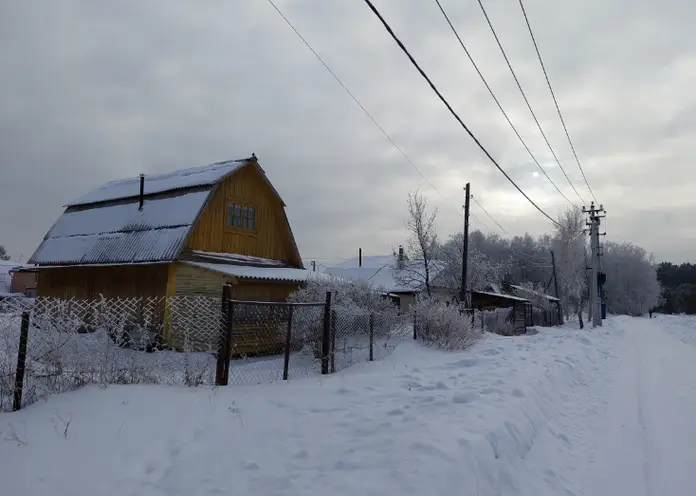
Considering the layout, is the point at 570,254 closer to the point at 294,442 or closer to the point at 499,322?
the point at 499,322

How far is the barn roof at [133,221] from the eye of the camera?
53.9ft

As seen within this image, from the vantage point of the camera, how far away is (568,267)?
158ft

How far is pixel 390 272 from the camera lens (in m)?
40.2

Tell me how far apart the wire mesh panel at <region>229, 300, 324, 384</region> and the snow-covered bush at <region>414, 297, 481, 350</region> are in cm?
317

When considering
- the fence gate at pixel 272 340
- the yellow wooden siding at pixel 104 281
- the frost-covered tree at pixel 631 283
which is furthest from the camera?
the frost-covered tree at pixel 631 283

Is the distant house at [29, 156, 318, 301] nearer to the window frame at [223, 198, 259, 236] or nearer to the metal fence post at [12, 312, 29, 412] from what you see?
the window frame at [223, 198, 259, 236]

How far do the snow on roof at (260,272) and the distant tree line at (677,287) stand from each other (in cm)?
7671

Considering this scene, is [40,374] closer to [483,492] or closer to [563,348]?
[483,492]

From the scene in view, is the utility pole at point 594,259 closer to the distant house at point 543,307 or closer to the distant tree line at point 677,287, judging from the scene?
the distant house at point 543,307

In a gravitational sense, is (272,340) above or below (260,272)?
below

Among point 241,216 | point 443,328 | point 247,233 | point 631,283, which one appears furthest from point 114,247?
point 631,283

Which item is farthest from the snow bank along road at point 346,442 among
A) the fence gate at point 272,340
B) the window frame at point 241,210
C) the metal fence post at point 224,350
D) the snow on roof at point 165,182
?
the snow on roof at point 165,182

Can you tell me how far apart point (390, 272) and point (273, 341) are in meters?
26.0

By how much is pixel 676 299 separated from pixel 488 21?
8890cm
